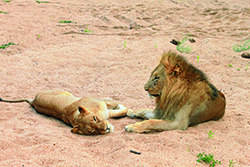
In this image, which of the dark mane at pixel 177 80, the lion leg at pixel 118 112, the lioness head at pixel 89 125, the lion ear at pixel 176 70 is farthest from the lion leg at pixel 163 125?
the lion leg at pixel 118 112

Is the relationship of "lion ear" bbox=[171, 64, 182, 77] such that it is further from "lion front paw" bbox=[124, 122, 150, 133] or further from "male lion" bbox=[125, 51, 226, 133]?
"lion front paw" bbox=[124, 122, 150, 133]

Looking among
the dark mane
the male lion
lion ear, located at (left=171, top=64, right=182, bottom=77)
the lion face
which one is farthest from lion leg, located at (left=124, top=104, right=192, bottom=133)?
lion ear, located at (left=171, top=64, right=182, bottom=77)

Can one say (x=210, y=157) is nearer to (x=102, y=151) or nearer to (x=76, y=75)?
(x=102, y=151)

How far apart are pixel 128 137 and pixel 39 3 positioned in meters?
10.3

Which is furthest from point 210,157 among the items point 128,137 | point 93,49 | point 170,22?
point 170,22

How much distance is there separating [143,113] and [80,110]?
1171 mm

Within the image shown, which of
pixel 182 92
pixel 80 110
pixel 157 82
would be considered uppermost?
pixel 157 82

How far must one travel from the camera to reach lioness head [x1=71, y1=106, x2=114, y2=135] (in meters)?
3.73

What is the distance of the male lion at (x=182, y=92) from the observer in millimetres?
3883

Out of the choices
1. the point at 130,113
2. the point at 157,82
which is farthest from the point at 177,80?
the point at 130,113

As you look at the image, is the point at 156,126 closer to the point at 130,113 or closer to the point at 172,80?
the point at 172,80

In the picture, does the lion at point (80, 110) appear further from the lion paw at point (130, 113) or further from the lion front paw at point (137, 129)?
the lion front paw at point (137, 129)

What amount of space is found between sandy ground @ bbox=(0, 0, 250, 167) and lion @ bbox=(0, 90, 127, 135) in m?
0.14

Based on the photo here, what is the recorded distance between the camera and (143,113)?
4449mm
